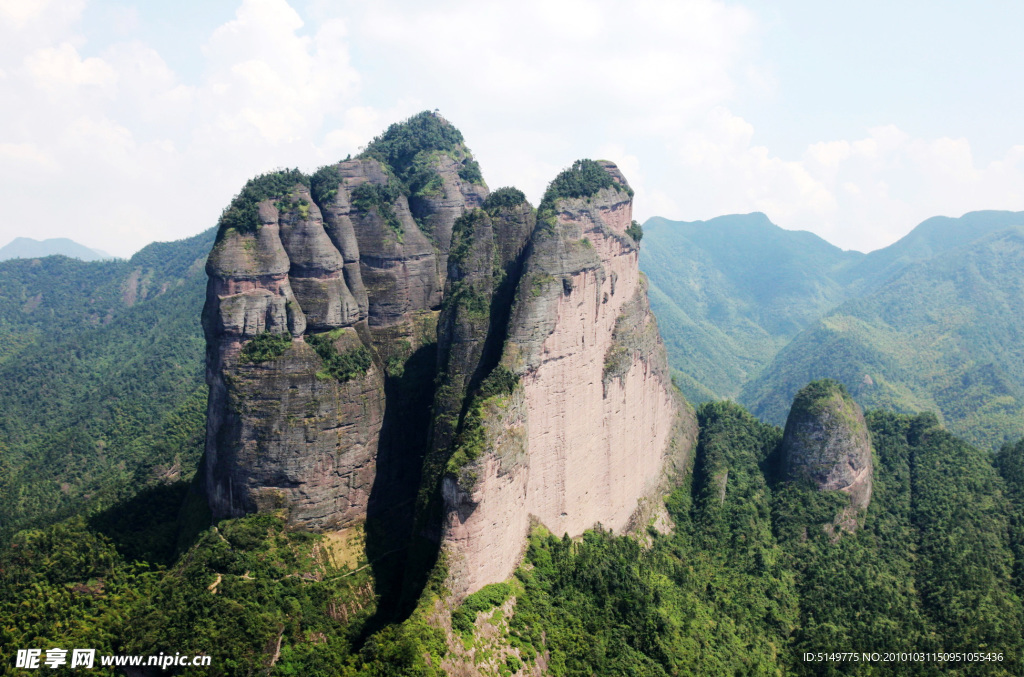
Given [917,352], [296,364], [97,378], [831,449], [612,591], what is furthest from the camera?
[917,352]

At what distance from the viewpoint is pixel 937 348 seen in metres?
143

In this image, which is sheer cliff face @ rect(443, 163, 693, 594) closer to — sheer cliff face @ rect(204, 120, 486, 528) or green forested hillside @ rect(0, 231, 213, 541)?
sheer cliff face @ rect(204, 120, 486, 528)

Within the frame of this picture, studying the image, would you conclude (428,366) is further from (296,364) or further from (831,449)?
(831,449)

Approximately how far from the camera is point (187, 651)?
1209 inches

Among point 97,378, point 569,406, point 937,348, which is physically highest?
point 937,348

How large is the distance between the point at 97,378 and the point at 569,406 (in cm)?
8277

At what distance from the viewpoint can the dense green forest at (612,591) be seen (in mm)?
31953

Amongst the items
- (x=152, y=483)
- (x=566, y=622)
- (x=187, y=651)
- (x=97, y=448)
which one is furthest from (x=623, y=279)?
(x=97, y=448)

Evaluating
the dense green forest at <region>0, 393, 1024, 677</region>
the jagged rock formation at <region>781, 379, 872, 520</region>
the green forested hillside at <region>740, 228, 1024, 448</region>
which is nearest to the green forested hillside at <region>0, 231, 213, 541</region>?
the dense green forest at <region>0, 393, 1024, 677</region>

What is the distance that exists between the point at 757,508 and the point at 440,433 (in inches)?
1155

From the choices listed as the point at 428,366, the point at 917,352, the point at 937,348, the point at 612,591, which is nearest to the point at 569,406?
the point at 612,591

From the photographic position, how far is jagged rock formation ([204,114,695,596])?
1417 inches

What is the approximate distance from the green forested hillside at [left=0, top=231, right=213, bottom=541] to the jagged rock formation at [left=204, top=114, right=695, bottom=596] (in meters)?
24.7

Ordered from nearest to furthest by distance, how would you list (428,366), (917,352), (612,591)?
1. (612,591)
2. (428,366)
3. (917,352)
